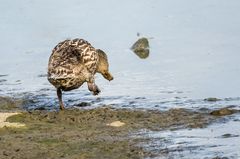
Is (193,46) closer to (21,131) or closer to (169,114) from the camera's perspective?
(169,114)

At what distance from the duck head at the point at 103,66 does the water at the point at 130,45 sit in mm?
219

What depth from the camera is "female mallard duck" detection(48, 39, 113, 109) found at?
11945 mm

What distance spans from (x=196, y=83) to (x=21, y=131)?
3.35 meters

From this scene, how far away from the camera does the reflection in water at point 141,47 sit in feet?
50.2

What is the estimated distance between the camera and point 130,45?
1580 cm

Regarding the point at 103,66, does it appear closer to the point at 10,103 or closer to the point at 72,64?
the point at 72,64

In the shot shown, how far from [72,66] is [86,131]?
70.9 inches

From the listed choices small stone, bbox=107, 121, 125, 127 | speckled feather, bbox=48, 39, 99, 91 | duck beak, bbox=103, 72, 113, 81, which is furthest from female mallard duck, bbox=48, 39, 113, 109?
small stone, bbox=107, 121, 125, 127

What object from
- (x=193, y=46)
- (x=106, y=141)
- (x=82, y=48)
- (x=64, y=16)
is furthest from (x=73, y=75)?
(x=64, y=16)

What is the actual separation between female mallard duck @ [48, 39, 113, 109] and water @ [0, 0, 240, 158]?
455 millimetres

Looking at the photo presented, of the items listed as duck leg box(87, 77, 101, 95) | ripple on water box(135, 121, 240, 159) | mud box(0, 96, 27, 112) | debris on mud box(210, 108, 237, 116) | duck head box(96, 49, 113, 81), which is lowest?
ripple on water box(135, 121, 240, 159)

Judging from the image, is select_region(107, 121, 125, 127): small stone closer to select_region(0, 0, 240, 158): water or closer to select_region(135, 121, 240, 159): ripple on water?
select_region(135, 121, 240, 159): ripple on water

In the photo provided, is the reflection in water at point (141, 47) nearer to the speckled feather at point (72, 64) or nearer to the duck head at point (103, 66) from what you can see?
the duck head at point (103, 66)

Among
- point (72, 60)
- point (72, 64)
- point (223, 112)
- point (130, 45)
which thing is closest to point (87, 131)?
point (223, 112)
